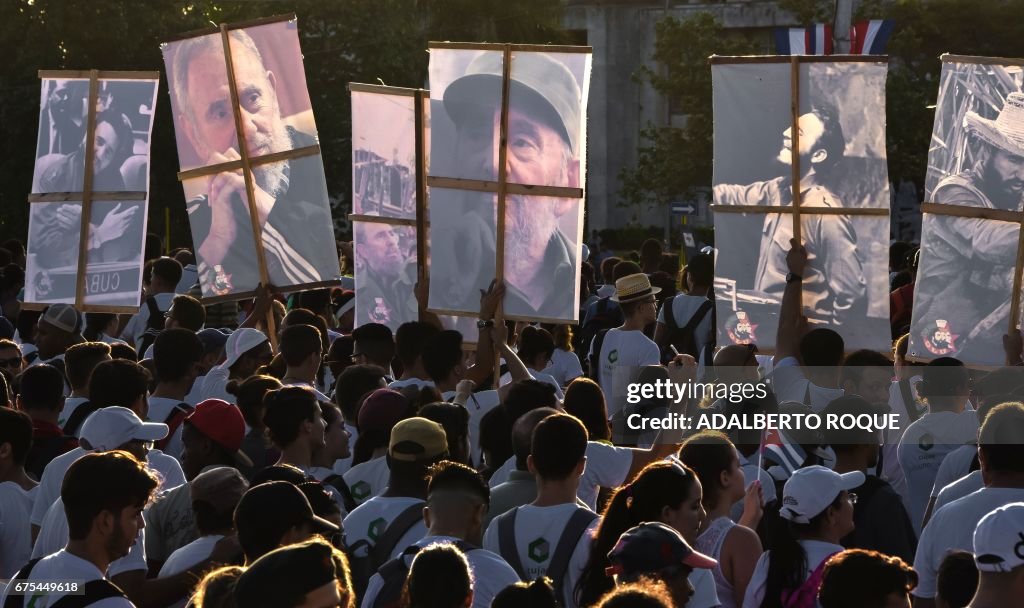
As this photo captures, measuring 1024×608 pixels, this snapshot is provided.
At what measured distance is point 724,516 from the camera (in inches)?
238

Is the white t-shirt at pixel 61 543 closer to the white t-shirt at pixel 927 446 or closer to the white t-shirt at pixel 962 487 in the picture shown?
the white t-shirt at pixel 962 487

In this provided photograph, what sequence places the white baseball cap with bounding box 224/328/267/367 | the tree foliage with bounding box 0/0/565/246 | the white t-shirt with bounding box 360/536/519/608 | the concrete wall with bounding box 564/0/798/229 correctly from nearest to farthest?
1. the white t-shirt with bounding box 360/536/519/608
2. the white baseball cap with bounding box 224/328/267/367
3. the tree foliage with bounding box 0/0/565/246
4. the concrete wall with bounding box 564/0/798/229

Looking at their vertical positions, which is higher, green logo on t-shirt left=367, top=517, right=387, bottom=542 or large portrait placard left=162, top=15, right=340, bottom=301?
large portrait placard left=162, top=15, right=340, bottom=301

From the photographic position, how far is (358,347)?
32.7ft

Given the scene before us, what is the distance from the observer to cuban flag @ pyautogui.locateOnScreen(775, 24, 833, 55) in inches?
901

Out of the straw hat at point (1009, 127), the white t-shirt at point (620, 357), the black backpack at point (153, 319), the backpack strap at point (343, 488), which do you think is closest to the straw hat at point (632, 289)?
the white t-shirt at point (620, 357)

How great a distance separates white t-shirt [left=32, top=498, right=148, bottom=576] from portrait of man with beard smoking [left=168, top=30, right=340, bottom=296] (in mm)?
6005

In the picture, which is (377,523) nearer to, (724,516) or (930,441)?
(724,516)

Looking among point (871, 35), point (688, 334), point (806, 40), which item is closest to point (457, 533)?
point (688, 334)

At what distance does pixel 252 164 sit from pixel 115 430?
226 inches

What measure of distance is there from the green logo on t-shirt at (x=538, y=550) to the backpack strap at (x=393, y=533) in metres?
0.52

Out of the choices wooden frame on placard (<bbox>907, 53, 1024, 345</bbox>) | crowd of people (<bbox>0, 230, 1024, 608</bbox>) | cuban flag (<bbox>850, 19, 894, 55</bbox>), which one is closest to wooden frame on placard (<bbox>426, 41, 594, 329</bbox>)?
crowd of people (<bbox>0, 230, 1024, 608</bbox>)

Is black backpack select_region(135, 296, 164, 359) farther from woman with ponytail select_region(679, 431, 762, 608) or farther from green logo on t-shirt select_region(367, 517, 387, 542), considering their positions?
woman with ponytail select_region(679, 431, 762, 608)

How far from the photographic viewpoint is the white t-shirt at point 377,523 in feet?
19.8
